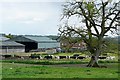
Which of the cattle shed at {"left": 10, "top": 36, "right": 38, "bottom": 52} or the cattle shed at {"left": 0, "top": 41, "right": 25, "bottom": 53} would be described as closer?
the cattle shed at {"left": 0, "top": 41, "right": 25, "bottom": 53}

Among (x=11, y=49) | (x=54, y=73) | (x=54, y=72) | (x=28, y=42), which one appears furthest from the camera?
(x=28, y=42)

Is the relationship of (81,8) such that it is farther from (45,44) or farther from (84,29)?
(45,44)

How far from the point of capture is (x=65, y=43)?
3231 cm

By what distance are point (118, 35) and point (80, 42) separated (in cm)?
414

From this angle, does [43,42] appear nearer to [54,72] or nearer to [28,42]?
[28,42]

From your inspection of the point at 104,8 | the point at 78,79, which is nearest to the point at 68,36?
the point at 104,8

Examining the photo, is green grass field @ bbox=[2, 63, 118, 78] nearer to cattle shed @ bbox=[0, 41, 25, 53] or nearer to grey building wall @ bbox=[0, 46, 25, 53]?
grey building wall @ bbox=[0, 46, 25, 53]

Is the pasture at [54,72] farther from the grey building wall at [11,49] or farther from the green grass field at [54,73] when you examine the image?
the grey building wall at [11,49]

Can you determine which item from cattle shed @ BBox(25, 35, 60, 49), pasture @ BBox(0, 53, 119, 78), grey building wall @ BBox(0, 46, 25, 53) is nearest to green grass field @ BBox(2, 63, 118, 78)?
pasture @ BBox(0, 53, 119, 78)

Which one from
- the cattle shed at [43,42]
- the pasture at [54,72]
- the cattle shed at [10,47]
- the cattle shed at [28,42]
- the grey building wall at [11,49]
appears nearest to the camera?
the pasture at [54,72]

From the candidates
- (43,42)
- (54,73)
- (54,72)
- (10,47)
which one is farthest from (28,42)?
(54,73)

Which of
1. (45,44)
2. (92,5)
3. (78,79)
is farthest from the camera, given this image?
(45,44)

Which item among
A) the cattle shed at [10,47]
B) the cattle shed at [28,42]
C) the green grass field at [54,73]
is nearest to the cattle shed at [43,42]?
the cattle shed at [28,42]

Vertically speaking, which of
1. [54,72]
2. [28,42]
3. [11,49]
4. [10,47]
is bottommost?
[54,72]
